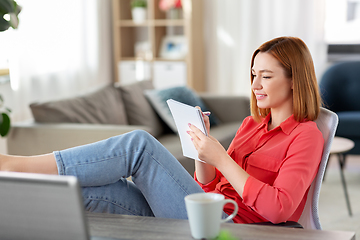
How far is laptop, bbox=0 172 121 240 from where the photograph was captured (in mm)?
731

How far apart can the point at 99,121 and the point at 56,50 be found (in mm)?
1447

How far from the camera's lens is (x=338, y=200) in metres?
2.80

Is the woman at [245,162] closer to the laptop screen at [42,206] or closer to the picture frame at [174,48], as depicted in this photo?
the laptop screen at [42,206]

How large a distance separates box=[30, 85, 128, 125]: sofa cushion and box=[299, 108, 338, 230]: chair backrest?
5.34 feet

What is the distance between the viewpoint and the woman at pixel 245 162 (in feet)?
3.88

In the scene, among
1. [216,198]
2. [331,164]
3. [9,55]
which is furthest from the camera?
[331,164]

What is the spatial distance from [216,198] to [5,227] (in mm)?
419

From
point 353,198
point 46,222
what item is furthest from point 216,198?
point 353,198

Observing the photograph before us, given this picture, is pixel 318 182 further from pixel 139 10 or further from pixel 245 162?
pixel 139 10

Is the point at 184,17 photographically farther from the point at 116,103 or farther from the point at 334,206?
the point at 334,206

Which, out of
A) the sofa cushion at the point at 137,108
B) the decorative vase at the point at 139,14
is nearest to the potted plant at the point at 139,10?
the decorative vase at the point at 139,14

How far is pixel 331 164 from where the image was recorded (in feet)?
12.1

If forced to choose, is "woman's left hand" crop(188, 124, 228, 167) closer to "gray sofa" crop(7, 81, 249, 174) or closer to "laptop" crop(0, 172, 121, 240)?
"laptop" crop(0, 172, 121, 240)

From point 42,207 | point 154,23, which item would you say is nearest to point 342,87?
point 154,23
